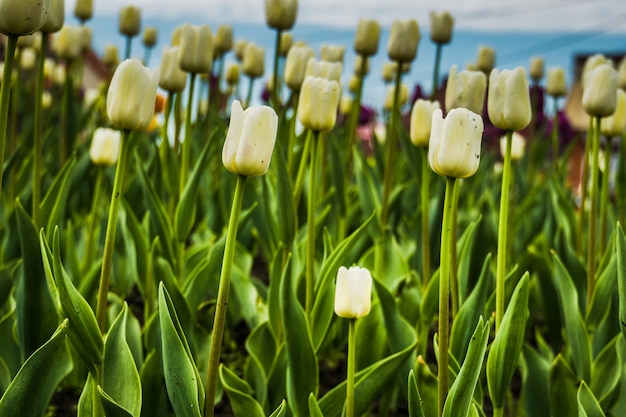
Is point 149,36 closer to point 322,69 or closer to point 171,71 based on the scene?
point 171,71

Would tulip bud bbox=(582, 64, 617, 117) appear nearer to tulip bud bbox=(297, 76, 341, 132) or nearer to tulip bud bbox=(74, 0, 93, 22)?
tulip bud bbox=(297, 76, 341, 132)

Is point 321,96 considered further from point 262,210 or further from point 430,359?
point 430,359

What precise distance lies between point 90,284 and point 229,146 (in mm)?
680

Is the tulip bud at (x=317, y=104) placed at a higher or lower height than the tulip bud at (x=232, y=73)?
lower

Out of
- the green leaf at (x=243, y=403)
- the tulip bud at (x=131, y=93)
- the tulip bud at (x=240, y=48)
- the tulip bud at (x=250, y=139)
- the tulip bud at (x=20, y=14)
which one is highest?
the tulip bud at (x=240, y=48)

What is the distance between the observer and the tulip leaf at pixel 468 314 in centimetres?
129

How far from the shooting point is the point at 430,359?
6.03ft

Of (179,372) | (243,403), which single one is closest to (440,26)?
(243,403)

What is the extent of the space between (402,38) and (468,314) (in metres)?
0.83

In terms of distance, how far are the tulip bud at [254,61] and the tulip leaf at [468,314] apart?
1.28 meters

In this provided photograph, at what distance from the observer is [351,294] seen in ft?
3.26

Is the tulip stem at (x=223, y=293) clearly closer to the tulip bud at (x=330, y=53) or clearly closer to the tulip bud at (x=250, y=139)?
the tulip bud at (x=250, y=139)

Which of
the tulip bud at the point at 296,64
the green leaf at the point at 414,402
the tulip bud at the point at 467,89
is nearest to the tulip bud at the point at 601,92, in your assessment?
the tulip bud at the point at 467,89

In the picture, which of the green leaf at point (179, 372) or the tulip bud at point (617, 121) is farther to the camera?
the tulip bud at point (617, 121)
